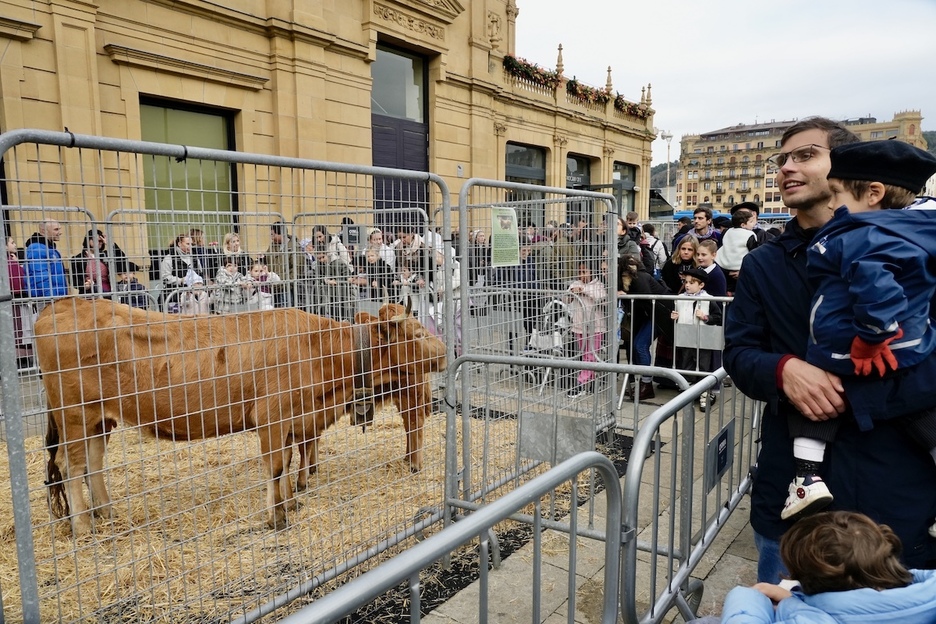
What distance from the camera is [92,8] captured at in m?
9.77

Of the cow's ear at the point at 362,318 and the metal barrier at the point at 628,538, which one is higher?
the cow's ear at the point at 362,318

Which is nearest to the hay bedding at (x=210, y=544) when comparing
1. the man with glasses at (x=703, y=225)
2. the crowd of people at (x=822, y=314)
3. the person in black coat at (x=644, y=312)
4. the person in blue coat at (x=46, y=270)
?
the person in blue coat at (x=46, y=270)

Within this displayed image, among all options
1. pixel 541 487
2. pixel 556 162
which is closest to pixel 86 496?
pixel 541 487

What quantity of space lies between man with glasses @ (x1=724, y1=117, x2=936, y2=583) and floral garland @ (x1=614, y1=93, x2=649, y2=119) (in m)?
26.2

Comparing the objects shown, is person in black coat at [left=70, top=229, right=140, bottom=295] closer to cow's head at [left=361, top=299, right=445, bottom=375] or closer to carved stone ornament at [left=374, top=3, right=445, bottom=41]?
cow's head at [left=361, top=299, right=445, bottom=375]

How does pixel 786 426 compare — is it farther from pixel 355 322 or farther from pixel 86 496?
pixel 86 496

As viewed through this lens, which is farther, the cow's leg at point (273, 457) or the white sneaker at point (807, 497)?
the cow's leg at point (273, 457)

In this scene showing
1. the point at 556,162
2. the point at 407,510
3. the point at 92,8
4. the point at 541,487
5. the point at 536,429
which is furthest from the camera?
the point at 556,162

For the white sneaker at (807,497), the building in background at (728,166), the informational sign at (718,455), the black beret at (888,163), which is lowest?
the informational sign at (718,455)

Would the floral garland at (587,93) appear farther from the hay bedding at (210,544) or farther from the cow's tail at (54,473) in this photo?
the cow's tail at (54,473)

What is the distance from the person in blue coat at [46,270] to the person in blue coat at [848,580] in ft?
8.72

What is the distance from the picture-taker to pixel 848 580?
1.66 meters

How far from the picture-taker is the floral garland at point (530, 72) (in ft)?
66.0

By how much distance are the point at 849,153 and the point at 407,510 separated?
3404 millimetres
